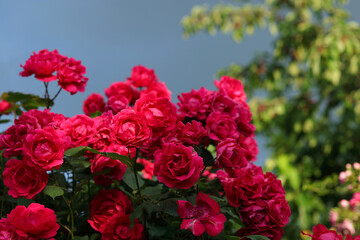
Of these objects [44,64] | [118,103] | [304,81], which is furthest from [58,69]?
[304,81]

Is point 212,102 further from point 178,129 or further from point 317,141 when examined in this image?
point 317,141

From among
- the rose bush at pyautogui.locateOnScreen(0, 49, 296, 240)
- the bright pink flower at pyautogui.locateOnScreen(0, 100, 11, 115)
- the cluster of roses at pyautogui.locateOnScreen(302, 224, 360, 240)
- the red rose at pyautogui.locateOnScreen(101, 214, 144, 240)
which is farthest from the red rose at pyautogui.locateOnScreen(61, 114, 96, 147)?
the bright pink flower at pyautogui.locateOnScreen(0, 100, 11, 115)

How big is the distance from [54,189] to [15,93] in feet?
1.88

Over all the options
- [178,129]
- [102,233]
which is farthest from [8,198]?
[178,129]

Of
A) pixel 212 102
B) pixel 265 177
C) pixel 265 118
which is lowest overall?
pixel 265 177

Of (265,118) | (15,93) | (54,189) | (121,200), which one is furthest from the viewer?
(265,118)

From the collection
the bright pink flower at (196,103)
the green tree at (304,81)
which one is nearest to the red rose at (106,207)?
the bright pink flower at (196,103)

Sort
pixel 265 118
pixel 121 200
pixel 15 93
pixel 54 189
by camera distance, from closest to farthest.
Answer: pixel 54 189 → pixel 121 200 → pixel 15 93 → pixel 265 118

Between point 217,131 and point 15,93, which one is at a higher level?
point 15,93

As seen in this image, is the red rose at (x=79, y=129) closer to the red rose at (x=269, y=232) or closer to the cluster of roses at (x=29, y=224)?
the cluster of roses at (x=29, y=224)

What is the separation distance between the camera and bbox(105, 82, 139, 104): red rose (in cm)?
151

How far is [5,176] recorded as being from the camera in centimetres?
103

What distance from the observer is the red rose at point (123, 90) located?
59.4 inches

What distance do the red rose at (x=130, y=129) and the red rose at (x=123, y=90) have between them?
20.0 inches
